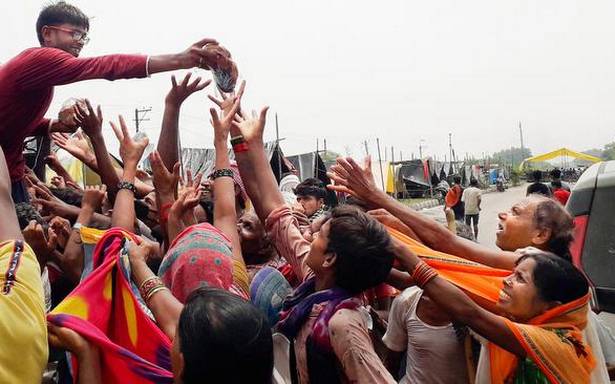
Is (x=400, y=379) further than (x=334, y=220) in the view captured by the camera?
Yes

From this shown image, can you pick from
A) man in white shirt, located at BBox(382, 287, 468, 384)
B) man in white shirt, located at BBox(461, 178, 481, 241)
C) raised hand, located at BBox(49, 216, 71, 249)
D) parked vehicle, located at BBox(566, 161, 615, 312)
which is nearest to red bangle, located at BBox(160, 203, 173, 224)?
raised hand, located at BBox(49, 216, 71, 249)

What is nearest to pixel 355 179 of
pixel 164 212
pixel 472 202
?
pixel 164 212

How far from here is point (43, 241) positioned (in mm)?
1829

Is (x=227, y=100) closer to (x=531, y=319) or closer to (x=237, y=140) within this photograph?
(x=237, y=140)

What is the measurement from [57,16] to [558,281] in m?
2.73

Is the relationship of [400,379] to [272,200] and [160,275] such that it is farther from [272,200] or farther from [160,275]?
[160,275]

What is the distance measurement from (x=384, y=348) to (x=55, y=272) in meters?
1.73

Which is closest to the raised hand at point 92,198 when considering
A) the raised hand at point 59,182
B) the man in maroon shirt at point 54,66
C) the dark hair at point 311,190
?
the man in maroon shirt at point 54,66

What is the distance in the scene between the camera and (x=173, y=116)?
2729mm

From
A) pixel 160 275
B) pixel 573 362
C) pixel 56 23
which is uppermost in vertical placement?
pixel 56 23

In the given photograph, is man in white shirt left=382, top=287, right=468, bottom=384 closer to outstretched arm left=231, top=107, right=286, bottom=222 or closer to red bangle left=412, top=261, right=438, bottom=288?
red bangle left=412, top=261, right=438, bottom=288

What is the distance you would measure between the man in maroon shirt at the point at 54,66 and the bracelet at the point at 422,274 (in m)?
1.48

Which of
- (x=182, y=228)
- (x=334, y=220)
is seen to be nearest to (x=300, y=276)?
(x=334, y=220)

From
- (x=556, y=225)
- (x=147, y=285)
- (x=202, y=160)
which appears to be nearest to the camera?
(x=147, y=285)
